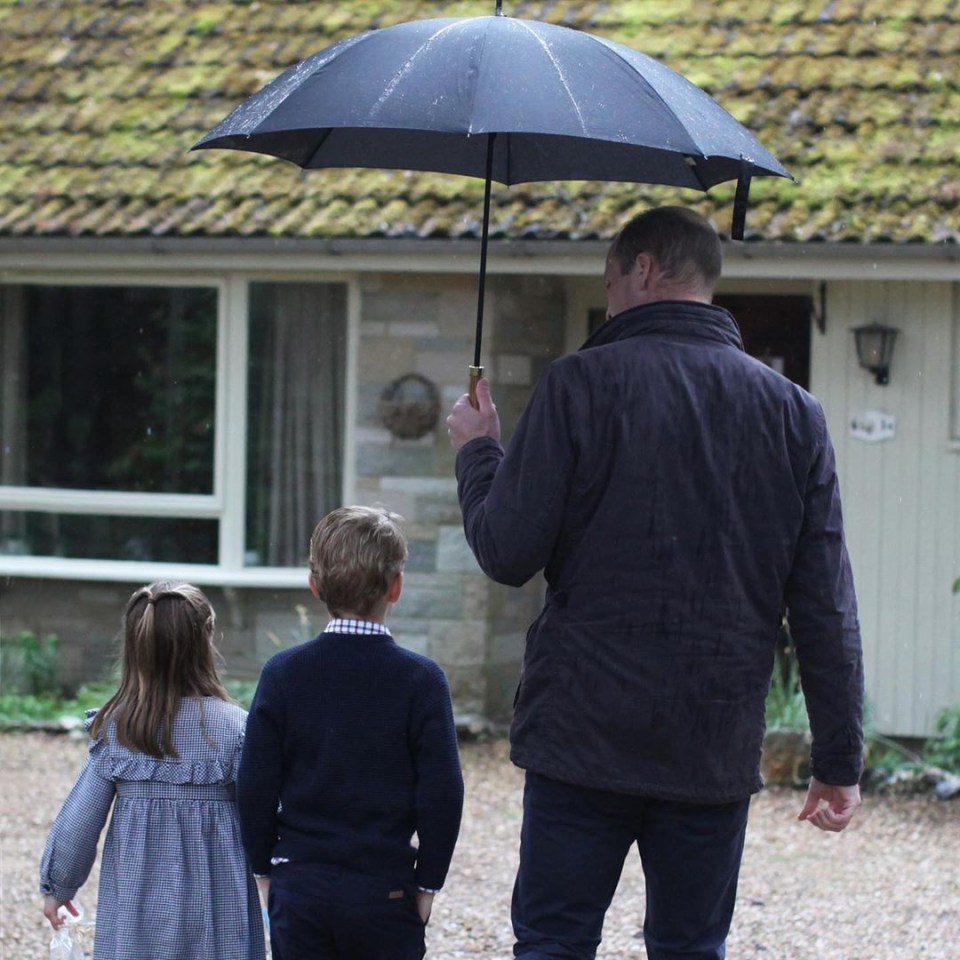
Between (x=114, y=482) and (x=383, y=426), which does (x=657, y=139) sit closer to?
(x=383, y=426)

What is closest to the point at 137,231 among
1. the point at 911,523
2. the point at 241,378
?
the point at 241,378

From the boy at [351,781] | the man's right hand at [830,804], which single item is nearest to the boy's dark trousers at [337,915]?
the boy at [351,781]

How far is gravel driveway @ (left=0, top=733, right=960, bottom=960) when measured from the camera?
17.2ft

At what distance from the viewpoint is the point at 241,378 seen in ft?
29.9

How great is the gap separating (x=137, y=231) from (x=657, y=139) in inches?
223

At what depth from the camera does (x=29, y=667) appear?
920cm

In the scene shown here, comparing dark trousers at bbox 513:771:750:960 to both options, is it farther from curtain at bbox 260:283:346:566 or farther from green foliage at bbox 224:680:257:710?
curtain at bbox 260:283:346:566

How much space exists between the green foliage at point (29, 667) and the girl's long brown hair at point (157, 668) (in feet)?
19.9

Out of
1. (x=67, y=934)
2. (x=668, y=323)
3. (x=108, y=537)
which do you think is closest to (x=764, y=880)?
(x=67, y=934)

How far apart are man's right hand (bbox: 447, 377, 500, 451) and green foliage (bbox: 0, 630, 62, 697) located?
6369 millimetres

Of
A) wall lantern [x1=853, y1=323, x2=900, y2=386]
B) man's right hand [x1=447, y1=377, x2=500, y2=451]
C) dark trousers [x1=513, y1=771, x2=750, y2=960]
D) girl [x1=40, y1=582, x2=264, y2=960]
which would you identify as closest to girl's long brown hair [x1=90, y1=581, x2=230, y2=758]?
girl [x1=40, y1=582, x2=264, y2=960]

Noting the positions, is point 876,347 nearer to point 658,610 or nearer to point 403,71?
point 403,71

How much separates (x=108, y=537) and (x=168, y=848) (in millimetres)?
6430

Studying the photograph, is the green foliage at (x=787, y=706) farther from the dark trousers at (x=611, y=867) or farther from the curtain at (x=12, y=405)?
the curtain at (x=12, y=405)
